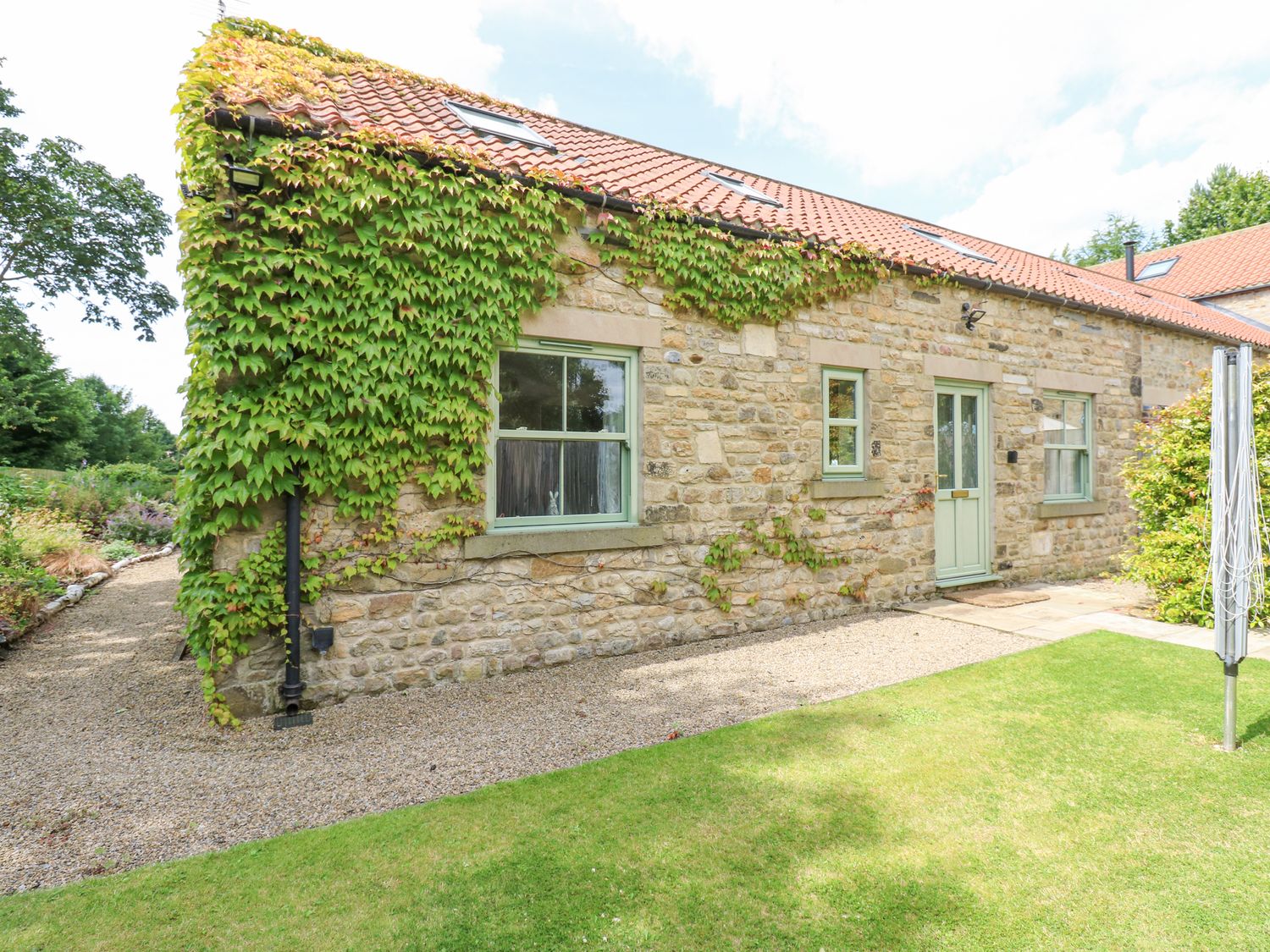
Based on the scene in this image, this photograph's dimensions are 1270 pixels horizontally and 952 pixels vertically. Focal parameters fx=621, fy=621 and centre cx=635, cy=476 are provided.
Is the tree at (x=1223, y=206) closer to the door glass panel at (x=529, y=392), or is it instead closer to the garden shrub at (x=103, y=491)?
the door glass panel at (x=529, y=392)

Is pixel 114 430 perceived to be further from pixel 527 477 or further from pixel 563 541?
pixel 563 541

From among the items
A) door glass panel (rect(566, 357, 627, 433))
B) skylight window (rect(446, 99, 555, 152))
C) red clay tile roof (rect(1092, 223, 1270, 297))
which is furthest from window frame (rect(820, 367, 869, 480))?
red clay tile roof (rect(1092, 223, 1270, 297))

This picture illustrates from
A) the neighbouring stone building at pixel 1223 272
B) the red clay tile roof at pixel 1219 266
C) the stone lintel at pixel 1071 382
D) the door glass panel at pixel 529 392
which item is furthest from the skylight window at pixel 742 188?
the neighbouring stone building at pixel 1223 272

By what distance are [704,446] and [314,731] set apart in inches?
153

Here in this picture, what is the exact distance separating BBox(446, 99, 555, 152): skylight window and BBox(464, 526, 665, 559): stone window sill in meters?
4.13

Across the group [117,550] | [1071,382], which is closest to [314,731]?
[1071,382]

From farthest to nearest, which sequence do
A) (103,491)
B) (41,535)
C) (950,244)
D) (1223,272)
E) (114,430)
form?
1. (114,430)
2. (1223,272)
3. (103,491)
4. (950,244)
5. (41,535)

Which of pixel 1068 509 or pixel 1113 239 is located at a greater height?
pixel 1113 239

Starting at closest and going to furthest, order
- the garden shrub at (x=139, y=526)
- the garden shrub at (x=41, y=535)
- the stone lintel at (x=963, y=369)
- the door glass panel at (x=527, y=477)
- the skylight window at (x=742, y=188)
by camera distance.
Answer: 1. the door glass panel at (x=527, y=477)
2. the stone lintel at (x=963, y=369)
3. the skylight window at (x=742, y=188)
4. the garden shrub at (x=41, y=535)
5. the garden shrub at (x=139, y=526)

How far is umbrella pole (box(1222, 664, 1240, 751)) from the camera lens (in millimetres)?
3398

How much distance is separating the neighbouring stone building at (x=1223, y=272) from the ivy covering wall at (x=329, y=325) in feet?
63.7

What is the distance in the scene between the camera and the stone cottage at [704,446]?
4785 millimetres

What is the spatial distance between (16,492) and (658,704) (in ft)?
33.3

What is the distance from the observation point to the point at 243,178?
407 cm
